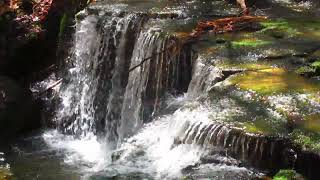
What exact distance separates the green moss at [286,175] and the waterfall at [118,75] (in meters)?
3.27

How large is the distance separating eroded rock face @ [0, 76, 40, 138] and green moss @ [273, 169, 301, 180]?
268 inches

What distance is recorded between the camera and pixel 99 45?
1083 centimetres

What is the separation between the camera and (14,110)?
11000 mm

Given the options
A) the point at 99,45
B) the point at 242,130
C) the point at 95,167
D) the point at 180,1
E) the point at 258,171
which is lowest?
the point at 95,167

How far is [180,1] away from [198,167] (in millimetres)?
5804

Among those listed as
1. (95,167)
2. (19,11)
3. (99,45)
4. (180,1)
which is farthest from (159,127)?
(19,11)

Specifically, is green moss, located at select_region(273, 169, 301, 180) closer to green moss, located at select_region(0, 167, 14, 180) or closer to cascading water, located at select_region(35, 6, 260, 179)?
cascading water, located at select_region(35, 6, 260, 179)

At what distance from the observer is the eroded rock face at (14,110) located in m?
10.9

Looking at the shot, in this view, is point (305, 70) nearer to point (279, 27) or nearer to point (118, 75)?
point (279, 27)

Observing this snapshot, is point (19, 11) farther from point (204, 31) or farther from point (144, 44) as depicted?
point (204, 31)

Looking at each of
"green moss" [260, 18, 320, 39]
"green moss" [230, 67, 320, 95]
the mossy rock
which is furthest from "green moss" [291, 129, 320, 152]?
"green moss" [260, 18, 320, 39]

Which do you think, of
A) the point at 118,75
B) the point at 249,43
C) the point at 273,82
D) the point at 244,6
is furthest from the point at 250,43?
the point at 118,75

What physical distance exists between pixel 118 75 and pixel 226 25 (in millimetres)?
2406

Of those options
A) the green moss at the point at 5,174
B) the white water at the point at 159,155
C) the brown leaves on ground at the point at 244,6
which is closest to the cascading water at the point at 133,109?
the white water at the point at 159,155
